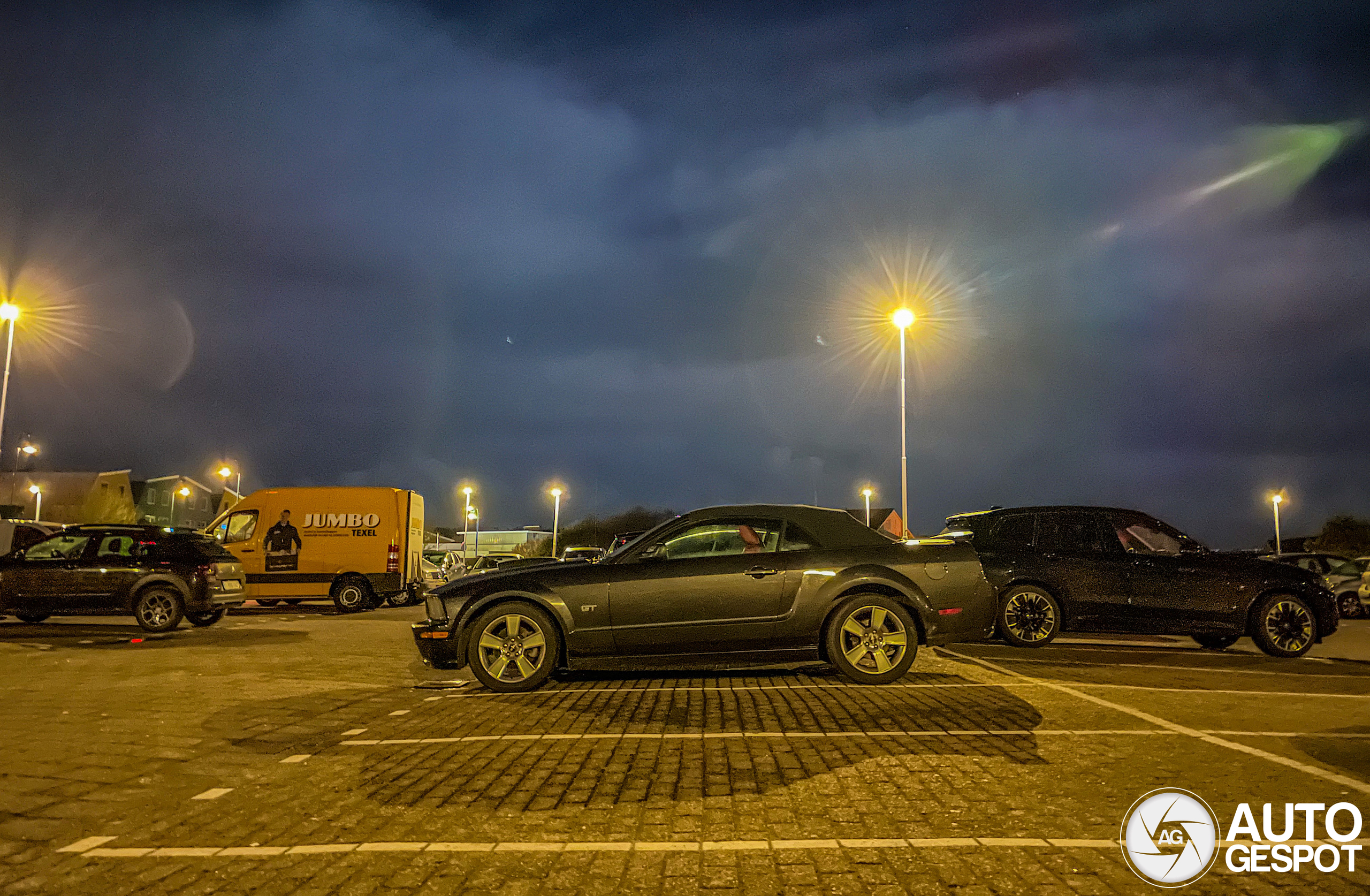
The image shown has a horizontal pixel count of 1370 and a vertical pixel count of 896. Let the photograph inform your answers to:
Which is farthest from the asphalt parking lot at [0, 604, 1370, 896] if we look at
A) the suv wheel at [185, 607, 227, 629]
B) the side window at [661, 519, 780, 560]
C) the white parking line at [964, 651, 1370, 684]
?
the suv wheel at [185, 607, 227, 629]

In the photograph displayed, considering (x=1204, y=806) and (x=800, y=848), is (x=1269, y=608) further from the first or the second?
(x=800, y=848)

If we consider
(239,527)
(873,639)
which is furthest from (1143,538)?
(239,527)

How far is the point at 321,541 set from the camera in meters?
20.5

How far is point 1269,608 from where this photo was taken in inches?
422

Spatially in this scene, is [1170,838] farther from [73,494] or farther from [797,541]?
[73,494]

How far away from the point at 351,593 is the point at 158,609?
6.24m

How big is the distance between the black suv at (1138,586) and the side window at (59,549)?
13.8 m

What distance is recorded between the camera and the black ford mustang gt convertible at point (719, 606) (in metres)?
7.64

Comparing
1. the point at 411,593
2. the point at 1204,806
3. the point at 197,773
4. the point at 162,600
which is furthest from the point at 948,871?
the point at 411,593

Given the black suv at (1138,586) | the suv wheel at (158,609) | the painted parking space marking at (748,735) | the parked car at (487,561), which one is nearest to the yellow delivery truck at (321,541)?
the parked car at (487,561)

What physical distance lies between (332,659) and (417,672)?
174 centimetres

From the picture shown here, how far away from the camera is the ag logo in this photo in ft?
11.1

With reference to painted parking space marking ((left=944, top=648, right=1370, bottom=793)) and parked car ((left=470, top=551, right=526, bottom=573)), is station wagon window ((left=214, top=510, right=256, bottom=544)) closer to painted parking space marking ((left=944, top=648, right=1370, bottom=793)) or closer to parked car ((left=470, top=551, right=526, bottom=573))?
parked car ((left=470, top=551, right=526, bottom=573))

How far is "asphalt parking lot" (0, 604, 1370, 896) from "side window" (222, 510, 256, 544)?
11.9 metres
